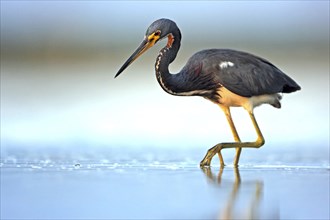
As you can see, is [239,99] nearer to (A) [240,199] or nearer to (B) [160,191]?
(B) [160,191]

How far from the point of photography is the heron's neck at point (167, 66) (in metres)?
10.5

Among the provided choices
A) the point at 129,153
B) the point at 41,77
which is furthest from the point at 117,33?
the point at 129,153

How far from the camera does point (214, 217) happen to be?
6.42 meters

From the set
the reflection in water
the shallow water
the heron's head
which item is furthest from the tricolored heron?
the reflection in water

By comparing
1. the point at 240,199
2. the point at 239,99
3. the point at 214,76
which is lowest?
the point at 240,199

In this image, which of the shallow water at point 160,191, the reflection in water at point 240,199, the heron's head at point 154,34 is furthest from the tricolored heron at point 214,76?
the reflection in water at point 240,199

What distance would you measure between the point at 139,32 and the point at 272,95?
18.0 meters

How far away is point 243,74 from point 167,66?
0.71 m

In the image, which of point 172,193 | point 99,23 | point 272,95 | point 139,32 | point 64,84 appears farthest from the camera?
point 99,23

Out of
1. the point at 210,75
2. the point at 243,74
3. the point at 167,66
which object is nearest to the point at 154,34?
the point at 167,66

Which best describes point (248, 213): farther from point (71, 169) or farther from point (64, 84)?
point (64, 84)

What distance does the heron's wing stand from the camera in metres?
10.6

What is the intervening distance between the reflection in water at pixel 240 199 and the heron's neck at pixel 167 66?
74.0 inches

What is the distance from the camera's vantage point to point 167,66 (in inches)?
417
